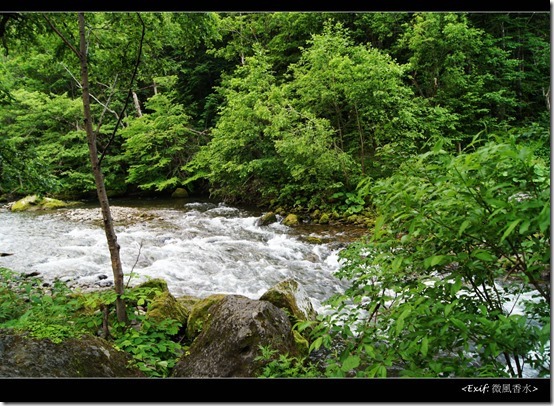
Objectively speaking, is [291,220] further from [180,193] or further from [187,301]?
[180,193]

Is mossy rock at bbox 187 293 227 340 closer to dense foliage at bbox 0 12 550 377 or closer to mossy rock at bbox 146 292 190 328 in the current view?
mossy rock at bbox 146 292 190 328

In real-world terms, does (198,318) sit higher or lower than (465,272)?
lower

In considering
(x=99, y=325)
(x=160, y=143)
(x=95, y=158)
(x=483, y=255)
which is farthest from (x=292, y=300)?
(x=160, y=143)

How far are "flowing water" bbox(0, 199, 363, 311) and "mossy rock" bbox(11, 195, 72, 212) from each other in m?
0.19

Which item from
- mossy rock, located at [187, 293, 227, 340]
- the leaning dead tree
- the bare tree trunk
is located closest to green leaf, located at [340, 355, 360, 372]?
the leaning dead tree

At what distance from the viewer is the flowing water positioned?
14.4 ft

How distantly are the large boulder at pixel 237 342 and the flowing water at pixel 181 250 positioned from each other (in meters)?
1.32

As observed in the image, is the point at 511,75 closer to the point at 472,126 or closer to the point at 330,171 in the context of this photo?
the point at 472,126

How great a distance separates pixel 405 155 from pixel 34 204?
726 centimetres

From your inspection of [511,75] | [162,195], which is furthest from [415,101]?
[162,195]

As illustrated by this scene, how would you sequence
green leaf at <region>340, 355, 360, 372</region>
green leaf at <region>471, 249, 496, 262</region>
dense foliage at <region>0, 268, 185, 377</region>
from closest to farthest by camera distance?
green leaf at <region>471, 249, 496, 262</region>, green leaf at <region>340, 355, 360, 372</region>, dense foliage at <region>0, 268, 185, 377</region>

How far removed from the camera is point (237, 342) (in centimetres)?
224
